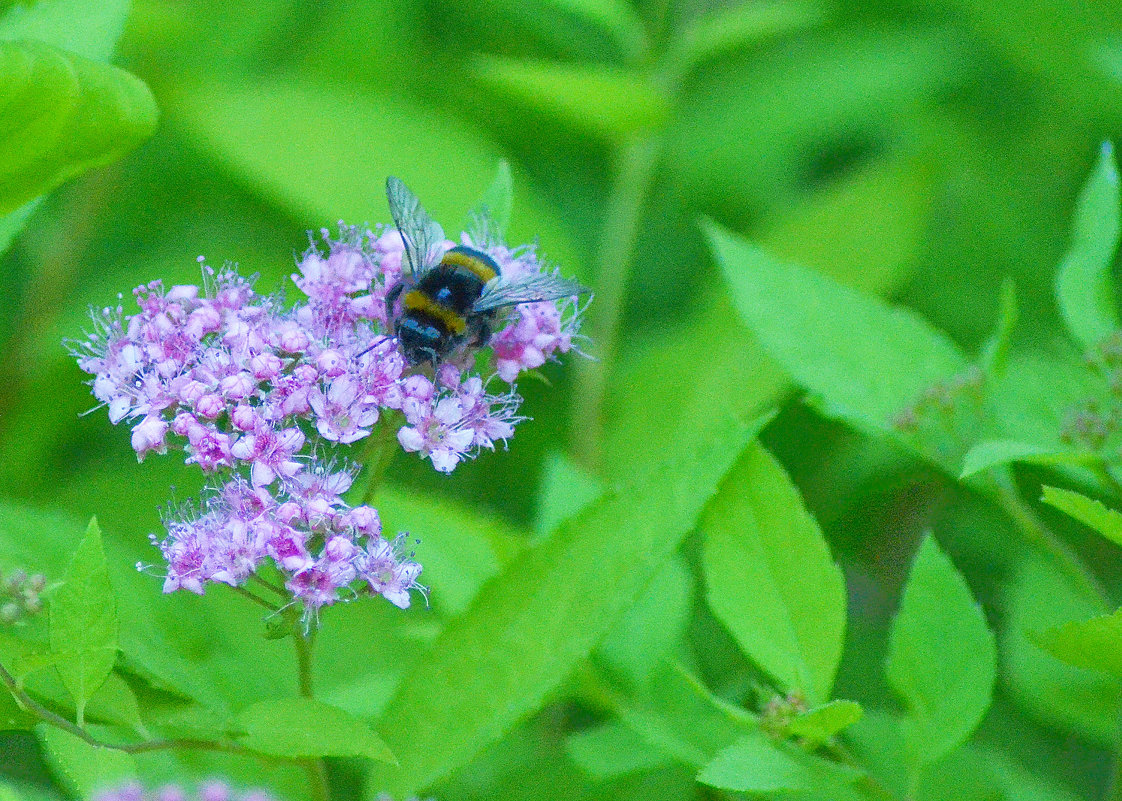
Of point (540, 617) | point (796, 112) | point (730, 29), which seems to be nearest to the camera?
point (540, 617)

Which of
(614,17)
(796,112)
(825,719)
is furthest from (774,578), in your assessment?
(796,112)

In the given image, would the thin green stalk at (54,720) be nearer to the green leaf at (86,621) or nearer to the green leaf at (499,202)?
the green leaf at (86,621)

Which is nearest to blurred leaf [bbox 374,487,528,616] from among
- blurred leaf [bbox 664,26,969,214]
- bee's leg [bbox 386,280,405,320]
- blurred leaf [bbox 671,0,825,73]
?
bee's leg [bbox 386,280,405,320]

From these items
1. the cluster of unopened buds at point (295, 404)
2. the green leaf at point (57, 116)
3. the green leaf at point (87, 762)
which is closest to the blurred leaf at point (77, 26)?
the green leaf at point (57, 116)

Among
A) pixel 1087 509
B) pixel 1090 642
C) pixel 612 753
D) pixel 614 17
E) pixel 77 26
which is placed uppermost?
pixel 614 17

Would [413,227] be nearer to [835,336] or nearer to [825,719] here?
[835,336]

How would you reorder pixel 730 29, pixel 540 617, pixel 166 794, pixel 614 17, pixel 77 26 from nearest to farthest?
pixel 166 794, pixel 540 617, pixel 77 26, pixel 614 17, pixel 730 29
